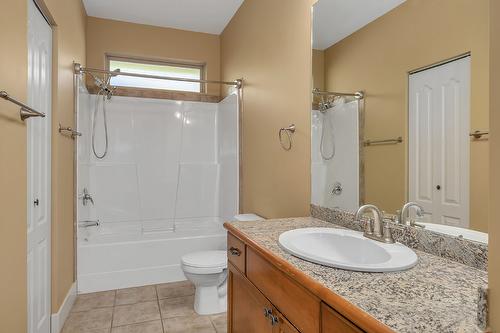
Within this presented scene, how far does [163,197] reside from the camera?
12.7 feet

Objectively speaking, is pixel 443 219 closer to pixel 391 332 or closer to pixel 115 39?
pixel 391 332

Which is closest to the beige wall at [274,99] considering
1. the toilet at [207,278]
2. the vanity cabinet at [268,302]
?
the toilet at [207,278]

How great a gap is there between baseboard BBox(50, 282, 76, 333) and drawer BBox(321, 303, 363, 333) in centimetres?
205

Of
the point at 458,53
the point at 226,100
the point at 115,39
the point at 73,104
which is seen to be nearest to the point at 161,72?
the point at 115,39

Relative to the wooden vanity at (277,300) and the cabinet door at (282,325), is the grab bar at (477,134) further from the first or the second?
the cabinet door at (282,325)

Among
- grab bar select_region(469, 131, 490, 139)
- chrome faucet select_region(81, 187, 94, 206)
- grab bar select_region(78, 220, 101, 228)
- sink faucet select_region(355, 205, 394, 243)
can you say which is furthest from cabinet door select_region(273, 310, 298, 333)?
chrome faucet select_region(81, 187, 94, 206)

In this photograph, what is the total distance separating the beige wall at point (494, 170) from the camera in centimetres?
59

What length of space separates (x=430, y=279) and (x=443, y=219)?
35 centimetres

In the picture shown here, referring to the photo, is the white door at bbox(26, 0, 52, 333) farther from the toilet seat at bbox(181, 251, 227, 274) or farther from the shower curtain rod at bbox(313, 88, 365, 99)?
the shower curtain rod at bbox(313, 88, 365, 99)

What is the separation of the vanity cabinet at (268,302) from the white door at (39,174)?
1.10m

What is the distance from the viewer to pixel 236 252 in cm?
159

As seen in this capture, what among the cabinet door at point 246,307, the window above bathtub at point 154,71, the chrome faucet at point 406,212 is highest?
the window above bathtub at point 154,71

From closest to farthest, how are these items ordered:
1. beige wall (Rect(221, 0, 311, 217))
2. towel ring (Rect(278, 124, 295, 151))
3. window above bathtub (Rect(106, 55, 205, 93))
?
beige wall (Rect(221, 0, 311, 217))
towel ring (Rect(278, 124, 295, 151))
window above bathtub (Rect(106, 55, 205, 93))

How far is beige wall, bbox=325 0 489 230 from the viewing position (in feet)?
3.33
